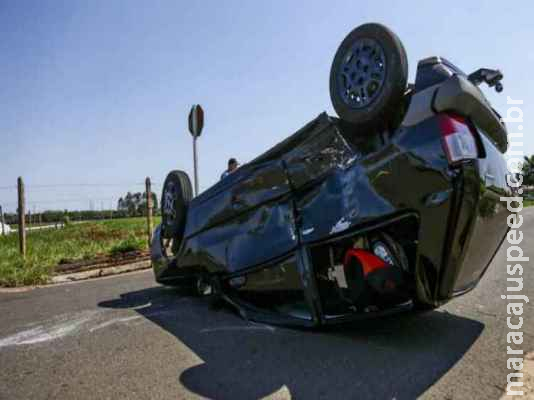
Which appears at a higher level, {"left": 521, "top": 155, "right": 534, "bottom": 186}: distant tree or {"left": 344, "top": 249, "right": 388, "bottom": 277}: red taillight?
{"left": 521, "top": 155, "right": 534, "bottom": 186}: distant tree

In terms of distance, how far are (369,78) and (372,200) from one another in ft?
2.70

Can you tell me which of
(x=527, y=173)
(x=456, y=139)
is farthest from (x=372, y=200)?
(x=527, y=173)

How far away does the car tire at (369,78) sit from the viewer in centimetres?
255

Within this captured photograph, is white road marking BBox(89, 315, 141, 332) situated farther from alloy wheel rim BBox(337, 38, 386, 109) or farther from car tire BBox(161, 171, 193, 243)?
alloy wheel rim BBox(337, 38, 386, 109)

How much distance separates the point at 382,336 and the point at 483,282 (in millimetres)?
2517

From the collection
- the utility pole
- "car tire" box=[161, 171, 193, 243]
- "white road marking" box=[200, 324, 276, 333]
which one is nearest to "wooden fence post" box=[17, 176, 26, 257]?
the utility pole

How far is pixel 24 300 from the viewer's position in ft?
15.4

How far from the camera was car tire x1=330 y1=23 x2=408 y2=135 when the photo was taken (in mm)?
2549

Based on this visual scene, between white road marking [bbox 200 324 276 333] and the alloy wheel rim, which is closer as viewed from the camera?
the alloy wheel rim

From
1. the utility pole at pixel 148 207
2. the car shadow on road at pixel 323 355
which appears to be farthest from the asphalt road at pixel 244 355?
the utility pole at pixel 148 207

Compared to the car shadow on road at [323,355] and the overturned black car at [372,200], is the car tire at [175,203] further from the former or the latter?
the car shadow on road at [323,355]

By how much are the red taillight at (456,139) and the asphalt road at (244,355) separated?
1.14 m

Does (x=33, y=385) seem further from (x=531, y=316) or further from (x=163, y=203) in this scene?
(x=531, y=316)

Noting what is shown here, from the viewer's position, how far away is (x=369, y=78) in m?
2.73
